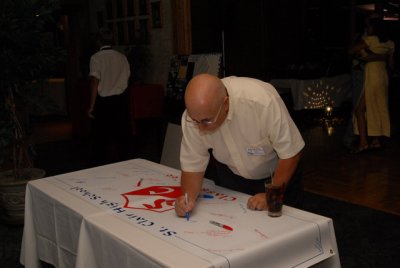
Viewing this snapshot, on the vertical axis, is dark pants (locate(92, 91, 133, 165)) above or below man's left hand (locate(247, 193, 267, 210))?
below

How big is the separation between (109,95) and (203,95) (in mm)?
3253

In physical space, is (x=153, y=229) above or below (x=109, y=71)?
below

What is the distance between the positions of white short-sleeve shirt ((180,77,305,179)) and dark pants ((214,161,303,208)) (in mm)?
172

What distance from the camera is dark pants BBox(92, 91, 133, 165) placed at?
15.8ft

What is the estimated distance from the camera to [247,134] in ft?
6.09

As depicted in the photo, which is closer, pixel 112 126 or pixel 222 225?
pixel 222 225

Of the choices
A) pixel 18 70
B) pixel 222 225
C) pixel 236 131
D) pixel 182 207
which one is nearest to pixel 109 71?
pixel 18 70

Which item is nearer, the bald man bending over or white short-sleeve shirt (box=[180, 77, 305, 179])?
the bald man bending over

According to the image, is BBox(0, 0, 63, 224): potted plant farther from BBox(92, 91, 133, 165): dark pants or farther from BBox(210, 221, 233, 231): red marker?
BBox(210, 221, 233, 231): red marker

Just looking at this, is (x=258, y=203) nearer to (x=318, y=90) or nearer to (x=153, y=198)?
(x=153, y=198)

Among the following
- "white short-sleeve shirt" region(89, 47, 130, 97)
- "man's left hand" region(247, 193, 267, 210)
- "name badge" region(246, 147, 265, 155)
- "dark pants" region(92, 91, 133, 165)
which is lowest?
"dark pants" region(92, 91, 133, 165)

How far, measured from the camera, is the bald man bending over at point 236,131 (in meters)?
1.69

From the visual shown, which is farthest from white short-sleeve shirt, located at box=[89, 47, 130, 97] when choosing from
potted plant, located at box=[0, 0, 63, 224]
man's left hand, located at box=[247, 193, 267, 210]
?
man's left hand, located at box=[247, 193, 267, 210]

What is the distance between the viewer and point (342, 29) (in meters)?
8.93
